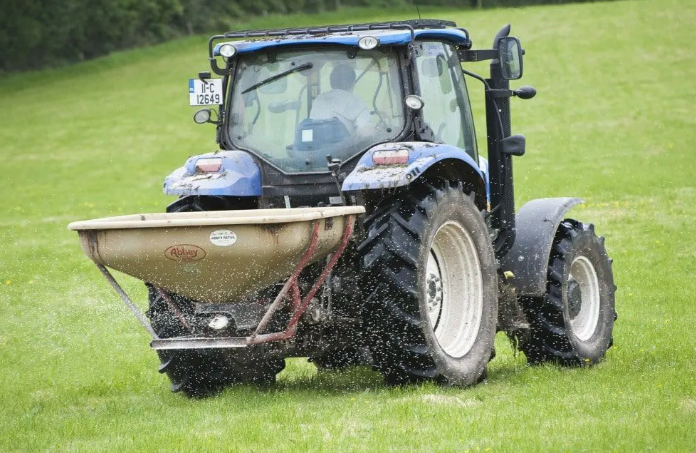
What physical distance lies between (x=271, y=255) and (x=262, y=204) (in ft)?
4.18

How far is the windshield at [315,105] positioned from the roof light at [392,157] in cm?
44

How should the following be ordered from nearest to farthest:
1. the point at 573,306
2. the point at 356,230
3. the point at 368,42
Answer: the point at 356,230 → the point at 368,42 → the point at 573,306

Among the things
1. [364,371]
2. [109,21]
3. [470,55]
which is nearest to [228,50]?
[470,55]

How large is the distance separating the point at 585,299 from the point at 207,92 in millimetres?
3136

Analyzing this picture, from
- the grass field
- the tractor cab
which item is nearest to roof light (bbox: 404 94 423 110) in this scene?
the tractor cab

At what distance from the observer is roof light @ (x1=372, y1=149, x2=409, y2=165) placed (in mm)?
6488

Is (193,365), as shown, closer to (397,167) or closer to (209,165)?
(209,165)

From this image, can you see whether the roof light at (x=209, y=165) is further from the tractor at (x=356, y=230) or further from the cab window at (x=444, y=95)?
the cab window at (x=444, y=95)

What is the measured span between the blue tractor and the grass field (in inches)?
11.7

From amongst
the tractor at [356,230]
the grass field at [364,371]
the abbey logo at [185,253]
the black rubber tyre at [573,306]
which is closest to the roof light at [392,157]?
the tractor at [356,230]

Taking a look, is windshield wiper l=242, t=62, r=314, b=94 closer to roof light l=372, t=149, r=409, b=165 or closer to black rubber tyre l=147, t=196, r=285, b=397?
black rubber tyre l=147, t=196, r=285, b=397

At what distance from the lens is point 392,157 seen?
6.50 metres

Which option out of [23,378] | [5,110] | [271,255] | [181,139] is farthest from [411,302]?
[5,110]

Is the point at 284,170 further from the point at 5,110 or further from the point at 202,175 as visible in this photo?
the point at 5,110
